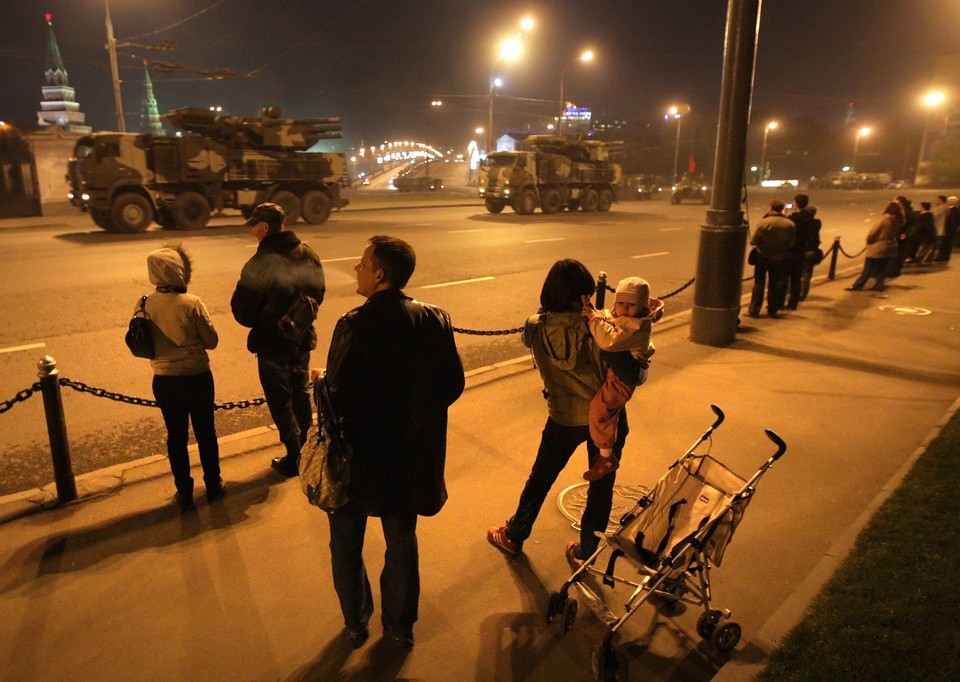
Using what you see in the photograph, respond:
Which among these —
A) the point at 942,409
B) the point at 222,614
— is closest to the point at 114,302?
the point at 222,614

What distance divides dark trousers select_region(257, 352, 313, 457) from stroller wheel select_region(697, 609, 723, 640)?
273 centimetres

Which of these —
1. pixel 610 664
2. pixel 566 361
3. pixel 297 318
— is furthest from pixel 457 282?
pixel 610 664

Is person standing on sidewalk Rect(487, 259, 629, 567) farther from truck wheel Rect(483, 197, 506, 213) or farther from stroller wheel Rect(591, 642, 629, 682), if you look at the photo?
truck wheel Rect(483, 197, 506, 213)

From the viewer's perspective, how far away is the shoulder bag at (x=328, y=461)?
2760 mm

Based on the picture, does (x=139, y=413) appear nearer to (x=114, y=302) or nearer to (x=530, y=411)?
(x=530, y=411)

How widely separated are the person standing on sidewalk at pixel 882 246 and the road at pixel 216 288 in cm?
300

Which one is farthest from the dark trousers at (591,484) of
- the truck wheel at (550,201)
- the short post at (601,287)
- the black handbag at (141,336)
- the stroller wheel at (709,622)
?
the truck wheel at (550,201)

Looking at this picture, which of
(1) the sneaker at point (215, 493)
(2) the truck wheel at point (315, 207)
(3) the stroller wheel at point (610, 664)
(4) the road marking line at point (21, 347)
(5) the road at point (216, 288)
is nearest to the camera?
(3) the stroller wheel at point (610, 664)

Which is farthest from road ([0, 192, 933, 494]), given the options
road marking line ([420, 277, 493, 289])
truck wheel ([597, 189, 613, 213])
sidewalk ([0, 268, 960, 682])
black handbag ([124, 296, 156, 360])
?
truck wheel ([597, 189, 613, 213])

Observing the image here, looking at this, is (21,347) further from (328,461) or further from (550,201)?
(550,201)

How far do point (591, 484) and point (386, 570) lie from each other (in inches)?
46.5

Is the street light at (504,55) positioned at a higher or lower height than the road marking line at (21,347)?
higher

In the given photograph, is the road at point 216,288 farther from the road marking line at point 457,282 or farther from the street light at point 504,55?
the street light at point 504,55

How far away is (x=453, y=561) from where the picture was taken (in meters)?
3.85
